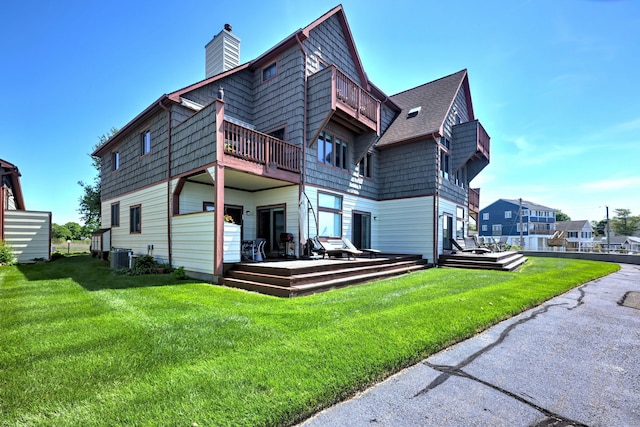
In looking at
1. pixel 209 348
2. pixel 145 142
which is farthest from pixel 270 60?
pixel 209 348

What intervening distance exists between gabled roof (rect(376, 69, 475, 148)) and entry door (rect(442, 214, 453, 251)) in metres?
3.99

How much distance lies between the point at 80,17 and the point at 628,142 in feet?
117

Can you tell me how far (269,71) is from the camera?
11.7 metres

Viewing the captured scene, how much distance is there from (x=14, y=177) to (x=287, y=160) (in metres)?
14.9

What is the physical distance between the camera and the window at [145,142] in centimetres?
1182

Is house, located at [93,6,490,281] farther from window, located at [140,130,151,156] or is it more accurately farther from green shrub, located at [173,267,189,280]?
green shrub, located at [173,267,189,280]

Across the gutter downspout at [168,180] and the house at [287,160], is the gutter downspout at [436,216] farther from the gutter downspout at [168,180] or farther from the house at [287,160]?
the gutter downspout at [168,180]

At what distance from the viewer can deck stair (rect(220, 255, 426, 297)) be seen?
259 inches

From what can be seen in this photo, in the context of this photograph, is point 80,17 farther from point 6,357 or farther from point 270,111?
point 6,357

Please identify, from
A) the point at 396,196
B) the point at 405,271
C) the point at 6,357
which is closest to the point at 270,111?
the point at 396,196

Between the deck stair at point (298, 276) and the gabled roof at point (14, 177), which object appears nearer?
the deck stair at point (298, 276)

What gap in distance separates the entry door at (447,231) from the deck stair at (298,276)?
217 inches

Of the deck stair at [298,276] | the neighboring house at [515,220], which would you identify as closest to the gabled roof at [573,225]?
the neighboring house at [515,220]

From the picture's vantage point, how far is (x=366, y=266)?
9.24m
